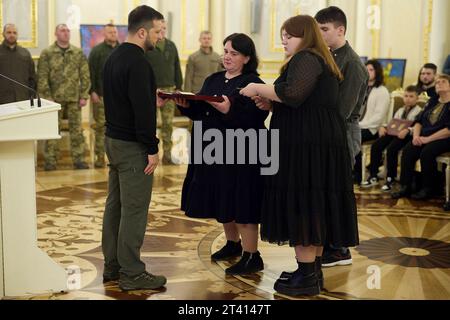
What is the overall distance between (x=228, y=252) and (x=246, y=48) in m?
1.48

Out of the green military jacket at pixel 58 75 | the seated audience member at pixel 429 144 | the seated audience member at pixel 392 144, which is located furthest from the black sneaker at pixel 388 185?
the green military jacket at pixel 58 75

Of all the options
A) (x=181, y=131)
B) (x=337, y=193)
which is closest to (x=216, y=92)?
(x=337, y=193)

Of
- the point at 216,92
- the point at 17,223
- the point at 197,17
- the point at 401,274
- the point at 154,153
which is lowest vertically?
the point at 401,274

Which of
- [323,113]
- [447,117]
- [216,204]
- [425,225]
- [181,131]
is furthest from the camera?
[181,131]

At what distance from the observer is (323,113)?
4.11 meters

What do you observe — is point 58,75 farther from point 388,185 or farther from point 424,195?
point 424,195

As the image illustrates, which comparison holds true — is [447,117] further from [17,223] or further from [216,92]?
[17,223]

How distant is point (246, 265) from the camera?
478 cm

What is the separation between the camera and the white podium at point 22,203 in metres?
4.04

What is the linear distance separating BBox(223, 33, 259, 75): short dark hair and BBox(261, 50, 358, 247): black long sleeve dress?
56 cm

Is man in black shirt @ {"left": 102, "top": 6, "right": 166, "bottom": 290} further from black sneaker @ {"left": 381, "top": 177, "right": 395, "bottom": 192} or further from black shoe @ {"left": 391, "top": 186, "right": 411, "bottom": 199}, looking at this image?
black sneaker @ {"left": 381, "top": 177, "right": 395, "bottom": 192}

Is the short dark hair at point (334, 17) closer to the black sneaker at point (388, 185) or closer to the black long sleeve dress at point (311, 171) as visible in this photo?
the black long sleeve dress at point (311, 171)

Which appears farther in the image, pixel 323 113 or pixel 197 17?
pixel 197 17

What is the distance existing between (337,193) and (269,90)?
28.5 inches
